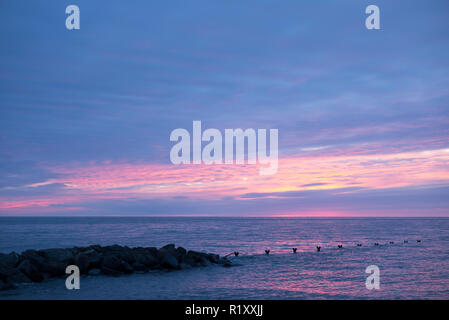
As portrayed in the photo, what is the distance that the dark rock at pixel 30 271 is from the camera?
22766 mm

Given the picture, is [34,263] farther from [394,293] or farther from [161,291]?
[394,293]

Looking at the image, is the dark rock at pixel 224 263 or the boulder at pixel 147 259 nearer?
the boulder at pixel 147 259

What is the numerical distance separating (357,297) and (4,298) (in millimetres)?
18432

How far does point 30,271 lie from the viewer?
23.0m

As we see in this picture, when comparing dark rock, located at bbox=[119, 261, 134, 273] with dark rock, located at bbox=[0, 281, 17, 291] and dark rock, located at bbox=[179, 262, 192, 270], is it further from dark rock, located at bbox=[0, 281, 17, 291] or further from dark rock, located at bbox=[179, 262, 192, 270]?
dark rock, located at bbox=[0, 281, 17, 291]

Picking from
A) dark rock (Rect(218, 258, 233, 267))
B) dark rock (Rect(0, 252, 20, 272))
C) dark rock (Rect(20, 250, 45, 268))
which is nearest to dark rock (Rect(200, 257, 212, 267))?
dark rock (Rect(218, 258, 233, 267))

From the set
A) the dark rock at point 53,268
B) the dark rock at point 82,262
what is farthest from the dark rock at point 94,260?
the dark rock at point 53,268

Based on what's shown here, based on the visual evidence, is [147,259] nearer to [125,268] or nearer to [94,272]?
[125,268]

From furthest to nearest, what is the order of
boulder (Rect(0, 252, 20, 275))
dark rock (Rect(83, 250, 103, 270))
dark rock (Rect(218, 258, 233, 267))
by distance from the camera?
dark rock (Rect(218, 258, 233, 267))
dark rock (Rect(83, 250, 103, 270))
boulder (Rect(0, 252, 20, 275))

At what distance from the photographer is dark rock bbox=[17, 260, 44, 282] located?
2277 centimetres

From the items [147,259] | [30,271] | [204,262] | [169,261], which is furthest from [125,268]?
[204,262]

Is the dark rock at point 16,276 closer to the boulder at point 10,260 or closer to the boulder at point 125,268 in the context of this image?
the boulder at point 10,260
